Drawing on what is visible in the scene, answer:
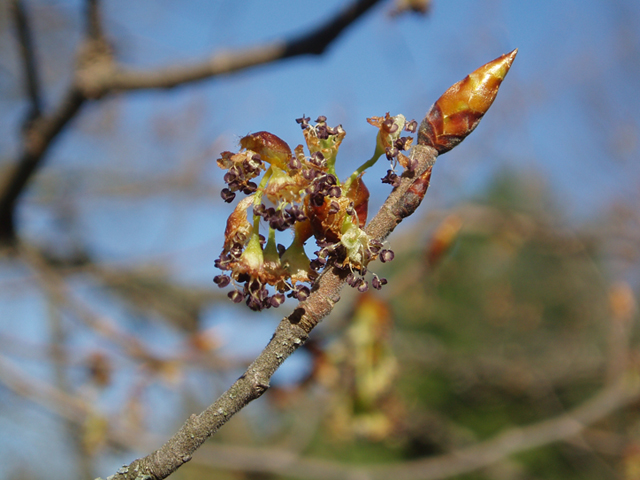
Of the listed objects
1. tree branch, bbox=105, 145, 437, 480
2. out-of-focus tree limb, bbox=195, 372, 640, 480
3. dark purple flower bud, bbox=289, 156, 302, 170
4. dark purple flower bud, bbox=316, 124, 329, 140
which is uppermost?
out-of-focus tree limb, bbox=195, 372, 640, 480

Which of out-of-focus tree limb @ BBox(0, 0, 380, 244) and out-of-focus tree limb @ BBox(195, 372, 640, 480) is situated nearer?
out-of-focus tree limb @ BBox(0, 0, 380, 244)

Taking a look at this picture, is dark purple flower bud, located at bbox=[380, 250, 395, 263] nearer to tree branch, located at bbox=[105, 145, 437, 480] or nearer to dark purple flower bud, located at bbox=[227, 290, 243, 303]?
tree branch, located at bbox=[105, 145, 437, 480]

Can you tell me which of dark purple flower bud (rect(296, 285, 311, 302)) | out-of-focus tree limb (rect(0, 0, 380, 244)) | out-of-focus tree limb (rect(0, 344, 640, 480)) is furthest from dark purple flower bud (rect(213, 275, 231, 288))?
out-of-focus tree limb (rect(0, 344, 640, 480))

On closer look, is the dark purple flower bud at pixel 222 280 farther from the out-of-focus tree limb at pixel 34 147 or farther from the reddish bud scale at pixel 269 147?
the out-of-focus tree limb at pixel 34 147

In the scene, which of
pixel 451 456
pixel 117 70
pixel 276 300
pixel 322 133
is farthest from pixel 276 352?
pixel 451 456

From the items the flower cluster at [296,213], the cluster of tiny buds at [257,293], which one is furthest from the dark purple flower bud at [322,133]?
the cluster of tiny buds at [257,293]

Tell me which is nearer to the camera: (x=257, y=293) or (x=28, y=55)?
(x=257, y=293)

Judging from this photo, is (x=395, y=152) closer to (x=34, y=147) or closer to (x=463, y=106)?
(x=463, y=106)
